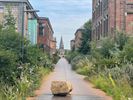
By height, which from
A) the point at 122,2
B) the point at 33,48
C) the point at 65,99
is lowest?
the point at 65,99

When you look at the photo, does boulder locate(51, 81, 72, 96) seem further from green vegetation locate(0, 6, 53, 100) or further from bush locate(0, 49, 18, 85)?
bush locate(0, 49, 18, 85)

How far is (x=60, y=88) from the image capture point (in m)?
22.3

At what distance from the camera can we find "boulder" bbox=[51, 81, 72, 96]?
2212 centimetres

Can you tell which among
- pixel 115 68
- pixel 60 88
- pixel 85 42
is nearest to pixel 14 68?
pixel 60 88

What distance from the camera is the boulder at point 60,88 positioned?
2212 centimetres

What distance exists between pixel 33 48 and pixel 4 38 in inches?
136

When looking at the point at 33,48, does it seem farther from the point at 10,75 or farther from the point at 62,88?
the point at 10,75

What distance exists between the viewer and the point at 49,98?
21.2 m

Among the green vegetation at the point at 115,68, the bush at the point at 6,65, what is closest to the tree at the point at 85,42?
the green vegetation at the point at 115,68

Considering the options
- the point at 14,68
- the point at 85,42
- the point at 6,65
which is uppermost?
the point at 85,42

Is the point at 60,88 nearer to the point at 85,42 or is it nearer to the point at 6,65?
the point at 6,65

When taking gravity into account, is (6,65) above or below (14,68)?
above

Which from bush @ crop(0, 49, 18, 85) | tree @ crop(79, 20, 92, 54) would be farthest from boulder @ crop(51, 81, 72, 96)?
tree @ crop(79, 20, 92, 54)

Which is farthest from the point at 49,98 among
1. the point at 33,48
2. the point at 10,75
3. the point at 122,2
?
the point at 122,2
